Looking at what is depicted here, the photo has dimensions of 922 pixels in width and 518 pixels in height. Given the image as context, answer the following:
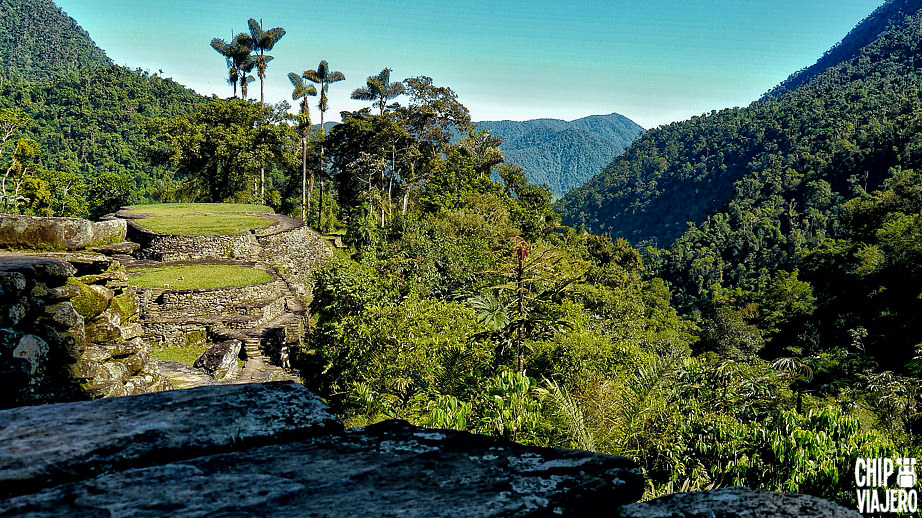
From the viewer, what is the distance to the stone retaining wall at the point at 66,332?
386 cm

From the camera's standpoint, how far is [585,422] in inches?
344

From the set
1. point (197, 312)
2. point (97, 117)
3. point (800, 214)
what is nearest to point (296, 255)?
point (197, 312)

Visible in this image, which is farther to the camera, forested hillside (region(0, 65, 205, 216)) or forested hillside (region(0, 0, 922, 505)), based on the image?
forested hillside (region(0, 65, 205, 216))

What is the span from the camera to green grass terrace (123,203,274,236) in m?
20.8

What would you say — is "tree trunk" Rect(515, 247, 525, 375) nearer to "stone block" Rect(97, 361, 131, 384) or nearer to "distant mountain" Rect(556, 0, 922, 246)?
"stone block" Rect(97, 361, 131, 384)

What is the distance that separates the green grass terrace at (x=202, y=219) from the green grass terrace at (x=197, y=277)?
273 centimetres

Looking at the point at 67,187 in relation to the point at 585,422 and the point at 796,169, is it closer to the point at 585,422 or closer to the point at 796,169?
the point at 585,422

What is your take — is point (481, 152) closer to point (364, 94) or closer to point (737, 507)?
point (364, 94)

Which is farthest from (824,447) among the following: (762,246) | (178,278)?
(762,246)

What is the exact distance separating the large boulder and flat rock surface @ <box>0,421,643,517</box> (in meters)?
11.5

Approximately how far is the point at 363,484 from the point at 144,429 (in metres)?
0.85

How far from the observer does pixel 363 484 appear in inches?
58.7

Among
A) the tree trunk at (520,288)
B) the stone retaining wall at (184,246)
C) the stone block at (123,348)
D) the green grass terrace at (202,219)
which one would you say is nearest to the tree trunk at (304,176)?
the green grass terrace at (202,219)

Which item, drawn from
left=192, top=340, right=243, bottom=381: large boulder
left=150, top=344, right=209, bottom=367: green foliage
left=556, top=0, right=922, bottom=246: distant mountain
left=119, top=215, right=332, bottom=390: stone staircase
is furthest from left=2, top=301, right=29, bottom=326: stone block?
left=556, top=0, right=922, bottom=246: distant mountain
